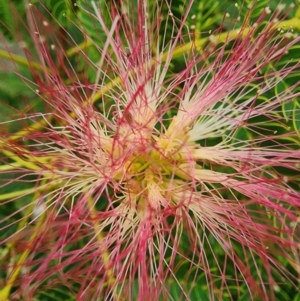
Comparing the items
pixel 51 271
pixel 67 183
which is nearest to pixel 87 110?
pixel 67 183

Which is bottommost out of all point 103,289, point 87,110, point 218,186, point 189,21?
point 103,289

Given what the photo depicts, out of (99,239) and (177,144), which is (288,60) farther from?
(99,239)

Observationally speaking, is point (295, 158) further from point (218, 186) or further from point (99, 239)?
point (99, 239)

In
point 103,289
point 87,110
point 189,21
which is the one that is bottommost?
point 103,289

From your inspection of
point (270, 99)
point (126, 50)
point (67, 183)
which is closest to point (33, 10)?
point (126, 50)

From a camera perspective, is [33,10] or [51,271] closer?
[51,271]

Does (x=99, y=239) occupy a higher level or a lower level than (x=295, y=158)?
lower
